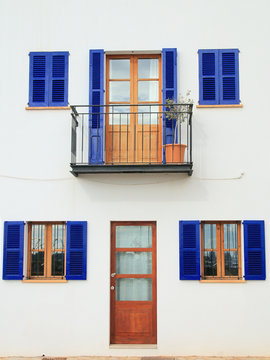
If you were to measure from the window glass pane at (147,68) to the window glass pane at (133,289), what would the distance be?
4.04 metres

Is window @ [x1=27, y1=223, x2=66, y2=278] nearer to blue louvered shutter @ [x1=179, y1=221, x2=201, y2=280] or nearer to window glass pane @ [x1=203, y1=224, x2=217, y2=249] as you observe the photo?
blue louvered shutter @ [x1=179, y1=221, x2=201, y2=280]

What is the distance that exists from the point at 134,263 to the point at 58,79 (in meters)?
3.90

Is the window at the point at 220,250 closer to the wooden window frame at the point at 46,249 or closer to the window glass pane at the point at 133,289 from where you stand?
the window glass pane at the point at 133,289

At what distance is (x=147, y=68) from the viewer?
29.2 feet

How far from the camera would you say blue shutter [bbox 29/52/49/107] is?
8.65 metres

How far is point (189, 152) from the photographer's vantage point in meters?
8.49

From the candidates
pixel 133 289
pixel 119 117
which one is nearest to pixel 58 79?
pixel 119 117

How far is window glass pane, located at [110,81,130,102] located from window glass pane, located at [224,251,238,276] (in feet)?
12.0

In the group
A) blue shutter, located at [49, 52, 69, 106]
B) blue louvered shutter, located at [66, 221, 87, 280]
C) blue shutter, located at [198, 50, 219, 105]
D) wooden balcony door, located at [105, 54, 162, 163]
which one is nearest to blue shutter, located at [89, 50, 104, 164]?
wooden balcony door, located at [105, 54, 162, 163]

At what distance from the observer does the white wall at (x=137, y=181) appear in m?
8.23

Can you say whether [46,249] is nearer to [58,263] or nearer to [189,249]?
[58,263]

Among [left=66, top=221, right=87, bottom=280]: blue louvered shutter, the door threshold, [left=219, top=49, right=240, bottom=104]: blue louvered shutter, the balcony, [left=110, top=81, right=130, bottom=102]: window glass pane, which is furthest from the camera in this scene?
[left=110, top=81, right=130, bottom=102]: window glass pane

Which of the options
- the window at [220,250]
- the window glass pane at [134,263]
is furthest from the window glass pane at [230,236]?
the window glass pane at [134,263]

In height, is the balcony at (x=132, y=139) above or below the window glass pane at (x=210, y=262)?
above
